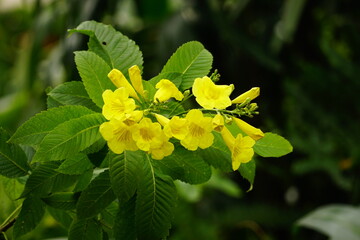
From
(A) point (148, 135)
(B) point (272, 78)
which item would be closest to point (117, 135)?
(A) point (148, 135)

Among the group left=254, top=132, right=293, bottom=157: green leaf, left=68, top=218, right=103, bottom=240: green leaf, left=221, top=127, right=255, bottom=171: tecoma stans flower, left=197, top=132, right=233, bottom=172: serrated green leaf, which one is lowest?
left=68, top=218, right=103, bottom=240: green leaf

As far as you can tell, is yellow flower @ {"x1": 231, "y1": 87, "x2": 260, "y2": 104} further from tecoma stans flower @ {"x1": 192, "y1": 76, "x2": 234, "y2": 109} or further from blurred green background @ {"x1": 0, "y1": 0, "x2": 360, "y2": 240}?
blurred green background @ {"x1": 0, "y1": 0, "x2": 360, "y2": 240}

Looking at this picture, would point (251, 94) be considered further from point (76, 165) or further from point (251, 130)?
point (76, 165)

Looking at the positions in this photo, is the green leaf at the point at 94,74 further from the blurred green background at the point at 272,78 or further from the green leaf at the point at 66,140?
the blurred green background at the point at 272,78

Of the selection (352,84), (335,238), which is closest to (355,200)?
(352,84)

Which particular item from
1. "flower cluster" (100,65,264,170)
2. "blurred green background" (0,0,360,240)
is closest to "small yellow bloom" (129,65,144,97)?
"flower cluster" (100,65,264,170)

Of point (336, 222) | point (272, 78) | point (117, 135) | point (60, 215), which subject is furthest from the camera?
point (272, 78)

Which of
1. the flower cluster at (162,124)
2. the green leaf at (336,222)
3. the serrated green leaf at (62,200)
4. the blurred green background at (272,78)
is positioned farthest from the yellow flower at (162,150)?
the blurred green background at (272,78)
